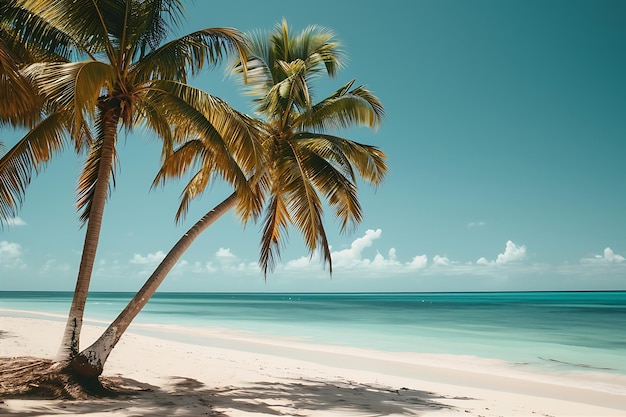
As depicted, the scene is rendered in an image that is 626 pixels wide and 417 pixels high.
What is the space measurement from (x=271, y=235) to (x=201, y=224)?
187 centimetres

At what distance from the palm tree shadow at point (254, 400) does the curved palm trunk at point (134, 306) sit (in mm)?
546

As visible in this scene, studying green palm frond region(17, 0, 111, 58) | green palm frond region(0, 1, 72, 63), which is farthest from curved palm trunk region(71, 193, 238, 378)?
green palm frond region(0, 1, 72, 63)

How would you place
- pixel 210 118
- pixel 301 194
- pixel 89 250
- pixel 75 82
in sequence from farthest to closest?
pixel 301 194, pixel 210 118, pixel 89 250, pixel 75 82

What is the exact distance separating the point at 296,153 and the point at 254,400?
383 centimetres

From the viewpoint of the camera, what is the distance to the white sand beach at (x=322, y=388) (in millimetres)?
6207

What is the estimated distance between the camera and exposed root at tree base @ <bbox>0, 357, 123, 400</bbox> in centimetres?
598

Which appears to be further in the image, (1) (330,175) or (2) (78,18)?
(1) (330,175)

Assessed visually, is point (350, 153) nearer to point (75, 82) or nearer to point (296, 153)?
point (296, 153)

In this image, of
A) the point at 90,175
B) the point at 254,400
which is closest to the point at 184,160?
the point at 90,175

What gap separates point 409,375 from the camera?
11023mm

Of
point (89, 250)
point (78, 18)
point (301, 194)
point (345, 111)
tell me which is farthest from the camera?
point (345, 111)

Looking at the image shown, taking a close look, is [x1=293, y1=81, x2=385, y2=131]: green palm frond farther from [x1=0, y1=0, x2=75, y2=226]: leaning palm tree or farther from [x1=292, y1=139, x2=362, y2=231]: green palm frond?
[x1=0, y1=0, x2=75, y2=226]: leaning palm tree

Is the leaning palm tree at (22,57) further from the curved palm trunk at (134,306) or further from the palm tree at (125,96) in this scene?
the curved palm trunk at (134,306)

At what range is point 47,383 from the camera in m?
6.18
